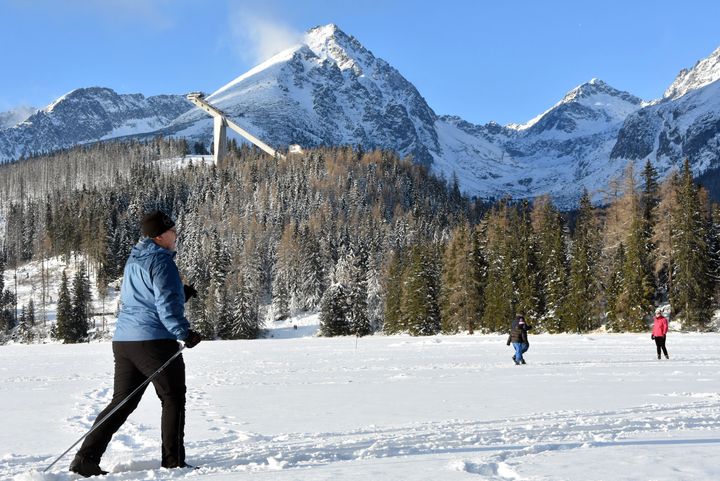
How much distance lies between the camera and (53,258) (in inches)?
5443

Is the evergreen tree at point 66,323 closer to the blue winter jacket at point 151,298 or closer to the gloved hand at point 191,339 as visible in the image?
the blue winter jacket at point 151,298

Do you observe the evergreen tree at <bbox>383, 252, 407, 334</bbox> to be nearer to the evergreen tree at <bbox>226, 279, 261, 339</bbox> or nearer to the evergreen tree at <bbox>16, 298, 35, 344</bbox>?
the evergreen tree at <bbox>226, 279, 261, 339</bbox>

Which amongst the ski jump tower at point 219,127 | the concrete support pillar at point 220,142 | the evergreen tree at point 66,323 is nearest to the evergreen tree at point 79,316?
the evergreen tree at point 66,323

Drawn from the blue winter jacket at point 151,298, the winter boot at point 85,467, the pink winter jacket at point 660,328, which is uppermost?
the blue winter jacket at point 151,298

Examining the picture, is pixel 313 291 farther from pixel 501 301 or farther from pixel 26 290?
pixel 26 290

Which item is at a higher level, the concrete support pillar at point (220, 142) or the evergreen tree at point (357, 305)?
the concrete support pillar at point (220, 142)

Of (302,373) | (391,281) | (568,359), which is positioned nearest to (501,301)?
(391,281)

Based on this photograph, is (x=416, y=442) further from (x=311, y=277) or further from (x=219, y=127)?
(x=219, y=127)

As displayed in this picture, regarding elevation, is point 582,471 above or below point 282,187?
below

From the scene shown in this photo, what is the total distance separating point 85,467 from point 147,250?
6.41 ft

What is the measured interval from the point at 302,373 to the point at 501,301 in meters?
39.6

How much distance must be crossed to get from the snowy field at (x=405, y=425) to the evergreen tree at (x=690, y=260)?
31.7m

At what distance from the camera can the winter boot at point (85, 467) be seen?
5.64 metres

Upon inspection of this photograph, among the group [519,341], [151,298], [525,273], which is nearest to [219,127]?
[525,273]
